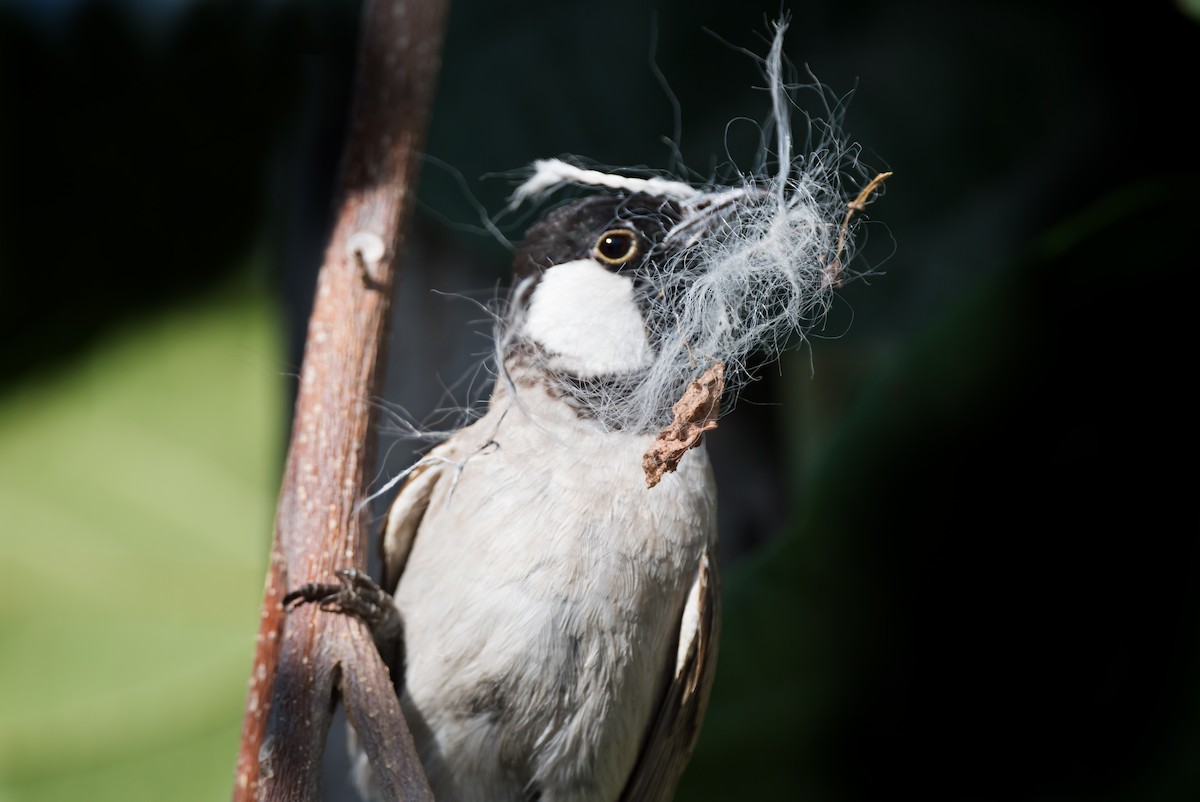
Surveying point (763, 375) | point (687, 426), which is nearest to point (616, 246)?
point (687, 426)

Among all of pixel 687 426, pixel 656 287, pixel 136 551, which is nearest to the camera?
pixel 687 426

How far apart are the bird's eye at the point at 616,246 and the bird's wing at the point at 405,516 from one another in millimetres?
295

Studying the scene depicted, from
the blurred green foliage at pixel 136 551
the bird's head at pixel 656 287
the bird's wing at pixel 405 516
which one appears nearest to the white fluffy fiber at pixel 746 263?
the bird's head at pixel 656 287

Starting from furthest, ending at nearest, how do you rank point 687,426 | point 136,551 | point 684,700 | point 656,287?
point 136,551
point 684,700
point 656,287
point 687,426

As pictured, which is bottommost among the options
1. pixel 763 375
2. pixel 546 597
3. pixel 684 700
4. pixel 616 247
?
pixel 684 700

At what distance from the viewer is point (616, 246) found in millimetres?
1193

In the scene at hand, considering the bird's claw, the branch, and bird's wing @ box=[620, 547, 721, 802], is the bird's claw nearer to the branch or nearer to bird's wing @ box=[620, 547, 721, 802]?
the branch

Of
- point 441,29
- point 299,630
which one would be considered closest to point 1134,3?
point 441,29

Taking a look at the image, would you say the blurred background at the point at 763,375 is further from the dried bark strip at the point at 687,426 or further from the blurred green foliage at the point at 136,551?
the dried bark strip at the point at 687,426

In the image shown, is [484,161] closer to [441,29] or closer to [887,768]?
[441,29]

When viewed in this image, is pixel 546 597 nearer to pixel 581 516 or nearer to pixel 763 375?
pixel 581 516

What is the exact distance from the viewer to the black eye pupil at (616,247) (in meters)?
1.18

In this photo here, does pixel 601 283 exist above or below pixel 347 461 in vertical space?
above

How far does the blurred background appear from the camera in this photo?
1.63 meters
